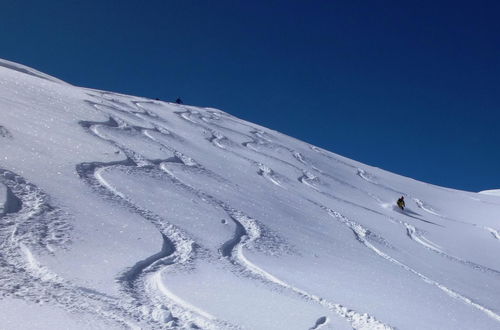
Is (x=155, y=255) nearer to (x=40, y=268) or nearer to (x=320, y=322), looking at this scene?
(x=40, y=268)

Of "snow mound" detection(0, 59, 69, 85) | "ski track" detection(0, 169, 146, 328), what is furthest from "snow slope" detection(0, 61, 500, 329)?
"snow mound" detection(0, 59, 69, 85)

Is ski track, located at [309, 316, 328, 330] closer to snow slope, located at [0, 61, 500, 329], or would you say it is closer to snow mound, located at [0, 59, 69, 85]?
snow slope, located at [0, 61, 500, 329]

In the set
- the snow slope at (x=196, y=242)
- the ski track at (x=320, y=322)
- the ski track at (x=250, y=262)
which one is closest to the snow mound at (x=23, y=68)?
the snow slope at (x=196, y=242)

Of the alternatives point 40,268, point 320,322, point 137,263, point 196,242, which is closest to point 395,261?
point 196,242

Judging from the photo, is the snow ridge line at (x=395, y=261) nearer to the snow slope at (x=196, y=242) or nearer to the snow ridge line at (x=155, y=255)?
the snow slope at (x=196, y=242)

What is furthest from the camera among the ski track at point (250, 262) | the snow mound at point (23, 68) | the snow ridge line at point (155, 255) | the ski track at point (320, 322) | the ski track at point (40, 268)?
the snow mound at point (23, 68)

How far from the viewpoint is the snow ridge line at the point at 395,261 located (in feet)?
17.6

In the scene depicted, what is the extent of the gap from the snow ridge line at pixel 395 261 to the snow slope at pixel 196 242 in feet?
0.10

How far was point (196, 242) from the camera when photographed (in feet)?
17.1

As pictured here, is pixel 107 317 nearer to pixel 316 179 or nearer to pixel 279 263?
pixel 279 263

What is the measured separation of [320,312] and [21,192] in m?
3.12

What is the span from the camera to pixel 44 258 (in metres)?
3.88

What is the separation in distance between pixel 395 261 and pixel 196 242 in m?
2.79

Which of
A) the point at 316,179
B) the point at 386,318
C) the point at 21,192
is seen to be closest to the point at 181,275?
the point at 386,318
